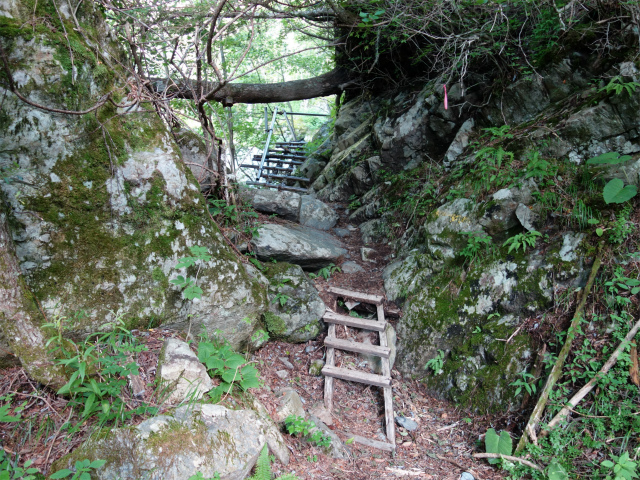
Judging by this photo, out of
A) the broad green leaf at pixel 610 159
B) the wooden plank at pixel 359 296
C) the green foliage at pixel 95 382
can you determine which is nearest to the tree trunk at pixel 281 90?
the wooden plank at pixel 359 296

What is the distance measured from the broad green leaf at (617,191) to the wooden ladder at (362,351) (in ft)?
8.97

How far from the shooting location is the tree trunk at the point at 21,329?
2.35 meters

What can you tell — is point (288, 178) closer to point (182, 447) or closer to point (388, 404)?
point (388, 404)

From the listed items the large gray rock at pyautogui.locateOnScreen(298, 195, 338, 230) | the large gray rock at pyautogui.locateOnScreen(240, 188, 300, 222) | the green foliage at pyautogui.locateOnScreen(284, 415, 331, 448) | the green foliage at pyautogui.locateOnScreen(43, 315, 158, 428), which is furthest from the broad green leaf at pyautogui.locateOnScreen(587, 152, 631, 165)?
the green foliage at pyautogui.locateOnScreen(43, 315, 158, 428)

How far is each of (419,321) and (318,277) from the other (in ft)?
5.26

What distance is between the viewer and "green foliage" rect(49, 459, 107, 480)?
1929mm

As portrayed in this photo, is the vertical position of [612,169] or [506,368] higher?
[612,169]

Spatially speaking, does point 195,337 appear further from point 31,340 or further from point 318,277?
point 318,277

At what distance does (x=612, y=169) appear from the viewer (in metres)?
4.00

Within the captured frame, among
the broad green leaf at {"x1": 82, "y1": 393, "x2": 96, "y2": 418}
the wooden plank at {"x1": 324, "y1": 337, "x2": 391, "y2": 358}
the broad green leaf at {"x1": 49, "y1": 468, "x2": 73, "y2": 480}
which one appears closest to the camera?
the broad green leaf at {"x1": 49, "y1": 468, "x2": 73, "y2": 480}

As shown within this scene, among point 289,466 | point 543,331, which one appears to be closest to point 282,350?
point 289,466

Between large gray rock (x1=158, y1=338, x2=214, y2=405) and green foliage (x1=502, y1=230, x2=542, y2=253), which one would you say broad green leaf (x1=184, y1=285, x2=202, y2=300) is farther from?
green foliage (x1=502, y1=230, x2=542, y2=253)

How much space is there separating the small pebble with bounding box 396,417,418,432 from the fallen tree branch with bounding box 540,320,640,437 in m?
1.19

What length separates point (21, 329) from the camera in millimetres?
2379
